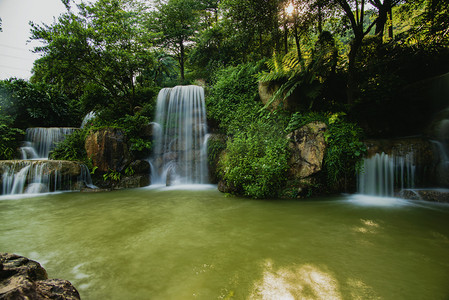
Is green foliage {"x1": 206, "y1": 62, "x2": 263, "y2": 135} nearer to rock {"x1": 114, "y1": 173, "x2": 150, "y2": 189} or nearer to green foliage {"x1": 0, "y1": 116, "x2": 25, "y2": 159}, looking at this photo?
rock {"x1": 114, "y1": 173, "x2": 150, "y2": 189}

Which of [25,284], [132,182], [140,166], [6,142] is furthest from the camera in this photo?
[6,142]

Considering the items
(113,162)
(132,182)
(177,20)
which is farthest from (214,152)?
(177,20)

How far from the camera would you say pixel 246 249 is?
101 inches

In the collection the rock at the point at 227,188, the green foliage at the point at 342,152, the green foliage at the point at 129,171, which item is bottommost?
the rock at the point at 227,188

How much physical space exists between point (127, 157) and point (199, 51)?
9932 mm

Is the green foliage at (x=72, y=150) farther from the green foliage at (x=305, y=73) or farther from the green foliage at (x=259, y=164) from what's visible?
the green foliage at (x=305, y=73)

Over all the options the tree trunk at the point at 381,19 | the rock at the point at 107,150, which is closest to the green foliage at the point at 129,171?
the rock at the point at 107,150

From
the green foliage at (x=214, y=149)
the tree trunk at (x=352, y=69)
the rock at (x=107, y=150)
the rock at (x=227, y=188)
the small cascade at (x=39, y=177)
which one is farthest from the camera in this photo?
the rock at (x=107, y=150)

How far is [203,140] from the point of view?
909 cm

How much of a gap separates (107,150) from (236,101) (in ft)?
19.5

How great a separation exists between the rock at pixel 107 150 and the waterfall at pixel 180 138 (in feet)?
4.23

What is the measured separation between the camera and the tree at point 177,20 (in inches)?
615

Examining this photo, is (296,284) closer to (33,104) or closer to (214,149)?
(214,149)

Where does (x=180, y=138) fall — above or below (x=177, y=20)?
below
